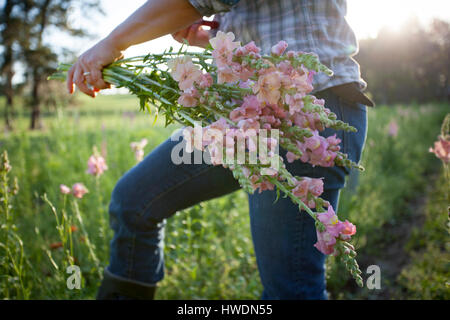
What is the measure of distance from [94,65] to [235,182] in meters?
0.64

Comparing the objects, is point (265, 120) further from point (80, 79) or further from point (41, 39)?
point (41, 39)

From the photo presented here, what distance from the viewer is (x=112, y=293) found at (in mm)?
1468

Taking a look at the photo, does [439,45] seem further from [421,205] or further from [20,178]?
[20,178]

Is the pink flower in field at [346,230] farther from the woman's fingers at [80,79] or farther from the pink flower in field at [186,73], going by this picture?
the woman's fingers at [80,79]

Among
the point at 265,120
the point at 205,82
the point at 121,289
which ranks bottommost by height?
the point at 121,289

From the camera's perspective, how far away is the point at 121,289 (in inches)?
57.2

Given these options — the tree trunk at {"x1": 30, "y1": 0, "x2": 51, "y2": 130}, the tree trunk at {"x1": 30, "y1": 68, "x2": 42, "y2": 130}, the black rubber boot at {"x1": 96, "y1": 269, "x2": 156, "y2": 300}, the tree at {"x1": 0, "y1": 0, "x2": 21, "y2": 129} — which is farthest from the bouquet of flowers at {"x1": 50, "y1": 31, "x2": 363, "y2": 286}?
the tree at {"x1": 0, "y1": 0, "x2": 21, "y2": 129}

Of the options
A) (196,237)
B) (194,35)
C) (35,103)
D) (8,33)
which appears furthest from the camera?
(35,103)

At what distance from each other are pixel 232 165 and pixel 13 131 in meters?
4.42

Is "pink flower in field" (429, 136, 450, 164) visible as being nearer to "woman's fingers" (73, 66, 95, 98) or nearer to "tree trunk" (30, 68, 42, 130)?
"woman's fingers" (73, 66, 95, 98)

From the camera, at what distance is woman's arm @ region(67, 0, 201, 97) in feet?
3.30

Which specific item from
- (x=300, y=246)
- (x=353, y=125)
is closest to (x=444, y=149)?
(x=353, y=125)
